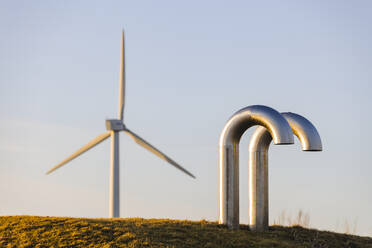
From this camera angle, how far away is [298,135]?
86.2 feet

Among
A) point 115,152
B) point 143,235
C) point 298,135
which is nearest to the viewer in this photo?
point 143,235

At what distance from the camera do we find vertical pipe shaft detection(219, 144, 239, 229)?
2600cm

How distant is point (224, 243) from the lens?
23234 mm

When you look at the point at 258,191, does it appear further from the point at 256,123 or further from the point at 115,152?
the point at 115,152

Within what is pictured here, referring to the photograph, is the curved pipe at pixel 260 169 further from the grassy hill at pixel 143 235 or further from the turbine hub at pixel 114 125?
the turbine hub at pixel 114 125

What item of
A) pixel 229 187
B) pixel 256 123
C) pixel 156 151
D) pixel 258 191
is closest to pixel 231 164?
pixel 229 187

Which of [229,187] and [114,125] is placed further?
[114,125]

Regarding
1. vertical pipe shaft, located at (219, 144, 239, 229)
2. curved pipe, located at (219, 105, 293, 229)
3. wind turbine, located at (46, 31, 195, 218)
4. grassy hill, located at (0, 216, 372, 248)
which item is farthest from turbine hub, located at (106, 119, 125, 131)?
vertical pipe shaft, located at (219, 144, 239, 229)

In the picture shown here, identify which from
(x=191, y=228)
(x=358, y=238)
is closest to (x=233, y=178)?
(x=191, y=228)

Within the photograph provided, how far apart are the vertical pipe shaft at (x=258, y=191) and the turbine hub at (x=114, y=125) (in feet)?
81.9

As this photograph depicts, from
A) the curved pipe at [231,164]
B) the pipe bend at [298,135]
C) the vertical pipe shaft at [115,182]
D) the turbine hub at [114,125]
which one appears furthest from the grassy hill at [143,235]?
the turbine hub at [114,125]

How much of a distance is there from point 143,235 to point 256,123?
6517 mm

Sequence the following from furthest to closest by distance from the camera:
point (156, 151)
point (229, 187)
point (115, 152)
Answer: point (115, 152)
point (156, 151)
point (229, 187)

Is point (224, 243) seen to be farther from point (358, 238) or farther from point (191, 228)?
point (358, 238)
